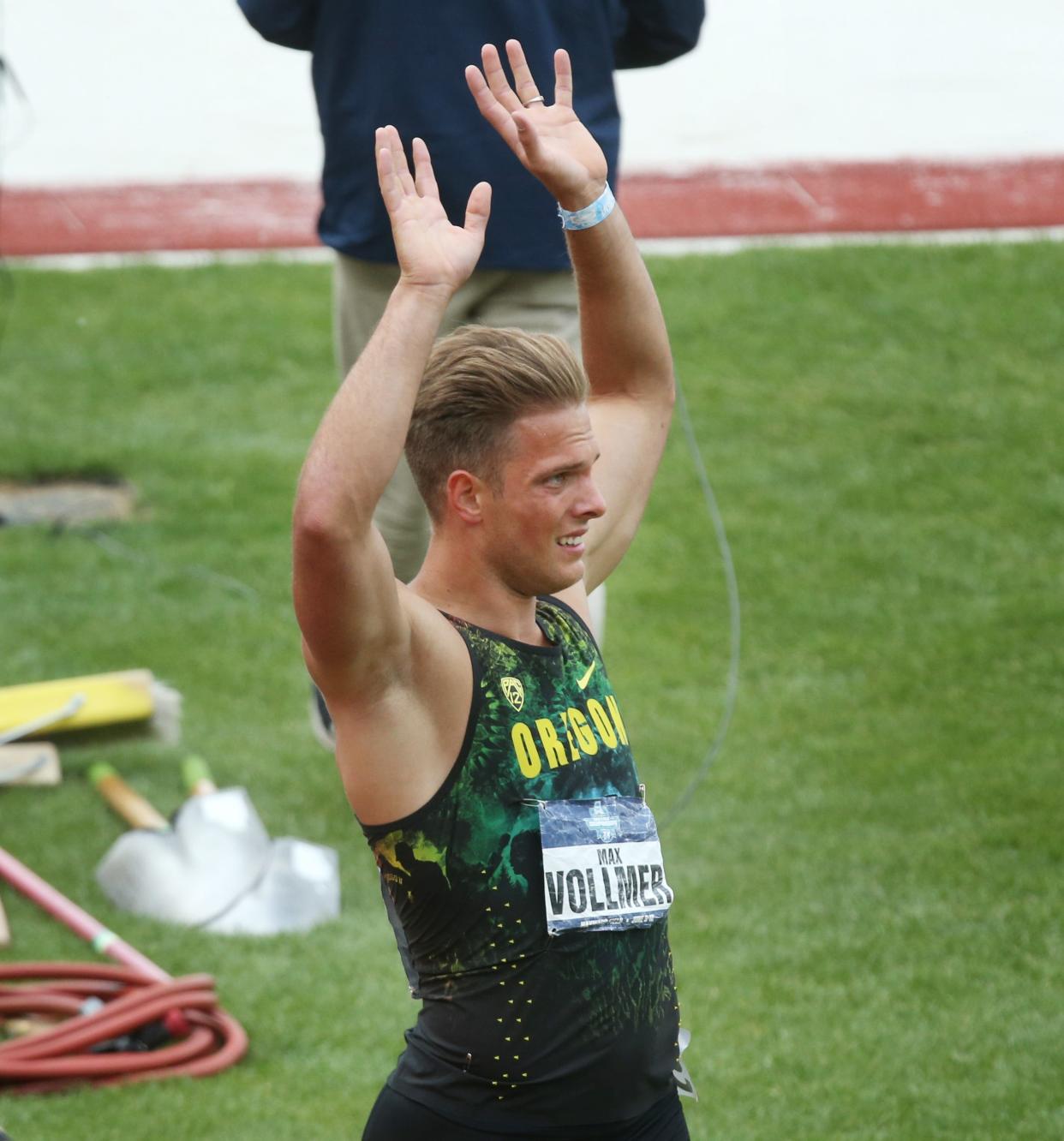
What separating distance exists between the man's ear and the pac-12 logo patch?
0.70 ft

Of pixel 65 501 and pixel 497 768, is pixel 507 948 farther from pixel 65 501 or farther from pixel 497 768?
pixel 65 501

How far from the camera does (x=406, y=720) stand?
2289 millimetres

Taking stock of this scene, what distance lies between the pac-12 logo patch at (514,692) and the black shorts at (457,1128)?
533 mm

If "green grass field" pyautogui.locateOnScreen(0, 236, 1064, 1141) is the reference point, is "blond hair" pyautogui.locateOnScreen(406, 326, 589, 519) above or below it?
above

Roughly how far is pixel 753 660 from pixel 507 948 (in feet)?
12.2

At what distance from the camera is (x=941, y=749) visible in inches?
211

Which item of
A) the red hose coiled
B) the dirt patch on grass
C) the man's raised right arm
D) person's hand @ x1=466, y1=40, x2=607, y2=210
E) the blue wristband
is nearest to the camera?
the man's raised right arm

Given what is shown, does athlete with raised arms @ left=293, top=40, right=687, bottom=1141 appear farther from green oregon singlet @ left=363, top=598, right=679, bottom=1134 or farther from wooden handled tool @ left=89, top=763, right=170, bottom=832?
wooden handled tool @ left=89, top=763, right=170, bottom=832

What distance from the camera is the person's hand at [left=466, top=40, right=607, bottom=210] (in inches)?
99.7

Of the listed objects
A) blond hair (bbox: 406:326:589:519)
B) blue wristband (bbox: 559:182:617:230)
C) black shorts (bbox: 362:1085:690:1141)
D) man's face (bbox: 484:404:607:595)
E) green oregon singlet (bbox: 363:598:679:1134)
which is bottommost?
black shorts (bbox: 362:1085:690:1141)

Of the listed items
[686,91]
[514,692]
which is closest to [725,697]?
[514,692]

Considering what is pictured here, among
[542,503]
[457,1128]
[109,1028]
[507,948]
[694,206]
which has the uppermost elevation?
[542,503]

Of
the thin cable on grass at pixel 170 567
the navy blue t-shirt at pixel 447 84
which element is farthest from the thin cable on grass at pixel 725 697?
the thin cable on grass at pixel 170 567

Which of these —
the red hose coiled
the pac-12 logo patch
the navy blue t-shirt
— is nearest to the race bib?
the pac-12 logo patch
